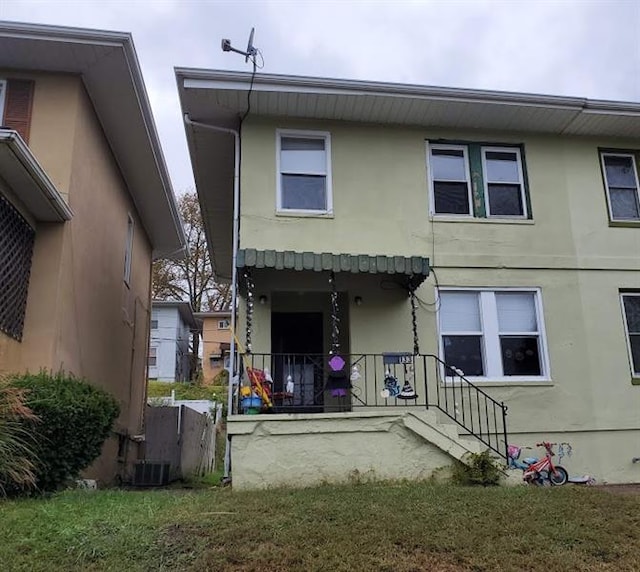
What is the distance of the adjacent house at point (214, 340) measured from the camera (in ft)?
111

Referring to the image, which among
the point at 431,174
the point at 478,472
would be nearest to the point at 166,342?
the point at 431,174

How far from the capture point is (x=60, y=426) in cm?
668

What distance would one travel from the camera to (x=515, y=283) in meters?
9.88

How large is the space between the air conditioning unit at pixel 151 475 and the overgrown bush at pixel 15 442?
5435 millimetres

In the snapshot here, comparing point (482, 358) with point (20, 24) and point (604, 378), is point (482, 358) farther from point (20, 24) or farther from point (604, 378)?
point (20, 24)

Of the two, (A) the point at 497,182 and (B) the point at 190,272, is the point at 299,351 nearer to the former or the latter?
(A) the point at 497,182

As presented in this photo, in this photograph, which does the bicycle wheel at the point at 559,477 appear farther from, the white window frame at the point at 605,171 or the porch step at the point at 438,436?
the white window frame at the point at 605,171

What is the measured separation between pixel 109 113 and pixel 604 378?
30.1 ft

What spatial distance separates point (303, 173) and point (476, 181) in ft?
9.34

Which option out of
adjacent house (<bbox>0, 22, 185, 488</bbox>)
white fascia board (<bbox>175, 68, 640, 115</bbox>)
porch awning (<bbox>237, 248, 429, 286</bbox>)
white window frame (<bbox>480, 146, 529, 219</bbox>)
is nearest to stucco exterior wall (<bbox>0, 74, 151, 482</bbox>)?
adjacent house (<bbox>0, 22, 185, 488</bbox>)

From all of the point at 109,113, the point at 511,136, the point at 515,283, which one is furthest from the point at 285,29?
the point at 515,283

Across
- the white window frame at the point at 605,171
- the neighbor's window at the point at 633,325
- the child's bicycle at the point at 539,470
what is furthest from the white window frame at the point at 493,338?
the white window frame at the point at 605,171

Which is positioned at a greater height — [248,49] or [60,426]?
[248,49]

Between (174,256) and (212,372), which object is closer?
(174,256)
